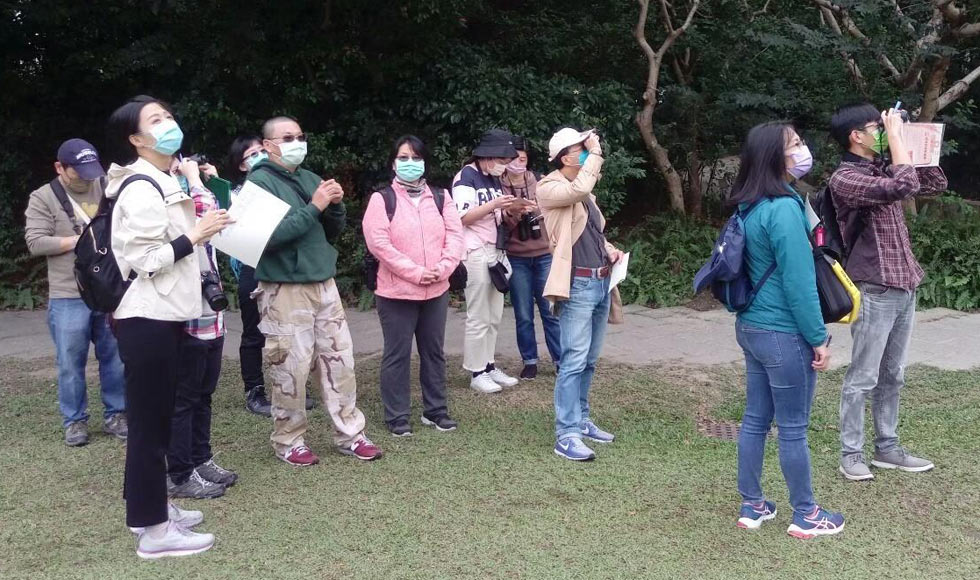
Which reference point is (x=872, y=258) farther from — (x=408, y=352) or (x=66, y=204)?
(x=66, y=204)

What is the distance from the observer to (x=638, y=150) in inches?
475

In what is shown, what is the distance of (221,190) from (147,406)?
1343 mm

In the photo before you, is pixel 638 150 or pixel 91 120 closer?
pixel 638 150

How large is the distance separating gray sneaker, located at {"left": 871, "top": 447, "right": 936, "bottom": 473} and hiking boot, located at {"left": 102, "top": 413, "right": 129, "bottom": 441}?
169 inches

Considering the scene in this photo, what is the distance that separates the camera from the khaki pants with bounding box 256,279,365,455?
498cm

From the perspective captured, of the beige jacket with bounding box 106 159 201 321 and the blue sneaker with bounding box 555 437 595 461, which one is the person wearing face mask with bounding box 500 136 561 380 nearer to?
the blue sneaker with bounding box 555 437 595 461

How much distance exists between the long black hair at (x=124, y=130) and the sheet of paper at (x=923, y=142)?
11.6 ft

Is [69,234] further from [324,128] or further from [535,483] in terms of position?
[324,128]

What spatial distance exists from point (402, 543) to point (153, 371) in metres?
1.29

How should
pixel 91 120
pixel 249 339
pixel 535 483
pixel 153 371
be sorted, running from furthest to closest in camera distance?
pixel 91 120 < pixel 249 339 < pixel 535 483 < pixel 153 371

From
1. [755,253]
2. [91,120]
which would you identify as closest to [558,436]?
[755,253]

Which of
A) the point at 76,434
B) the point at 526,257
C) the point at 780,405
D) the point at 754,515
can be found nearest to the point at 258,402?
the point at 76,434

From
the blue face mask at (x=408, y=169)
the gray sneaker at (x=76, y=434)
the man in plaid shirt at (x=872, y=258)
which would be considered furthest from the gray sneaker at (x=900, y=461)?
the gray sneaker at (x=76, y=434)

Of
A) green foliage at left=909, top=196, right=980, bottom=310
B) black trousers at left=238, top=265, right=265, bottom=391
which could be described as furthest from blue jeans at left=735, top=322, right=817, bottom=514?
green foliage at left=909, top=196, right=980, bottom=310
